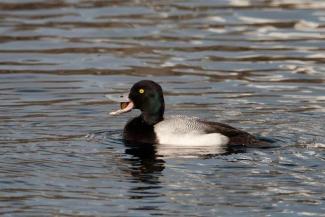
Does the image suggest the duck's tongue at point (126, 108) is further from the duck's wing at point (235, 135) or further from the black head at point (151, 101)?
the duck's wing at point (235, 135)

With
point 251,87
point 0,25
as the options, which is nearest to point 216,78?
point 251,87

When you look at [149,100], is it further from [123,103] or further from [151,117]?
[123,103]

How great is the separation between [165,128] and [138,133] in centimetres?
35

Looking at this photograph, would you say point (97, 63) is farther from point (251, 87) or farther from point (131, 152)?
point (131, 152)

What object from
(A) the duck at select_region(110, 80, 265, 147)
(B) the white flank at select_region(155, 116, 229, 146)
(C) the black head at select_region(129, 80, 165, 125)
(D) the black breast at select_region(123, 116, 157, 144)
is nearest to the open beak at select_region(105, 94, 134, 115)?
(A) the duck at select_region(110, 80, 265, 147)

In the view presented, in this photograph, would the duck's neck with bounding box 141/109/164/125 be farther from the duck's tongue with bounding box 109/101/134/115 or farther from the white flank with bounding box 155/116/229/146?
the white flank with bounding box 155/116/229/146

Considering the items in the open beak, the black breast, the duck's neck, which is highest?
the open beak

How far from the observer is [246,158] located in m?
13.3

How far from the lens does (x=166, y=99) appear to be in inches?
681

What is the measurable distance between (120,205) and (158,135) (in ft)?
10.8

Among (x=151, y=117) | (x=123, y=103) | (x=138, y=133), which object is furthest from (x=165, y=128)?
(x=123, y=103)

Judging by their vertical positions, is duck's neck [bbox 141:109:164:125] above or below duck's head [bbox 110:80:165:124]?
below

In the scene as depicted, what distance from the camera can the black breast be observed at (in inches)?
570

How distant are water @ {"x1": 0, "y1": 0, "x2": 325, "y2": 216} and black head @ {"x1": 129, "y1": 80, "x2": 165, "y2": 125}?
0.48 metres
